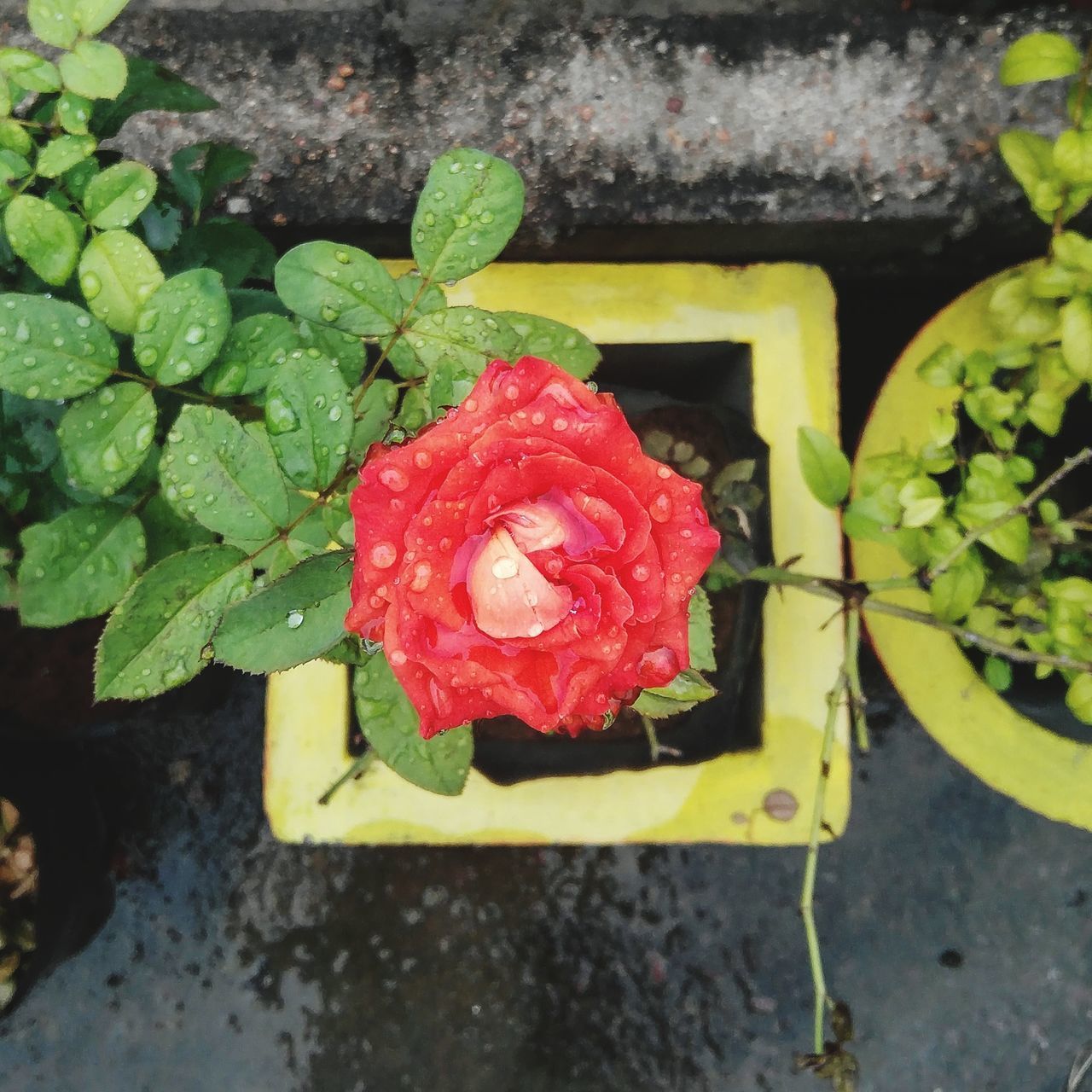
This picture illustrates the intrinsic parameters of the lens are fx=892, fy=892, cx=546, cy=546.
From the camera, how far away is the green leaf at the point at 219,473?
56 centimetres

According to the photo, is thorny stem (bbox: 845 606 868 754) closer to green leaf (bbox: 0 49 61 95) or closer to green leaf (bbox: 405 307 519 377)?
green leaf (bbox: 405 307 519 377)

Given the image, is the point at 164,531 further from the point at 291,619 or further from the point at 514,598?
the point at 514,598

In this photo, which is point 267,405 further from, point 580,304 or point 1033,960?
point 1033,960

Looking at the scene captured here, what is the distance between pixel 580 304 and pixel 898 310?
57 centimetres

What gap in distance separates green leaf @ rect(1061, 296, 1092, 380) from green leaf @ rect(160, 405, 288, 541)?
73cm

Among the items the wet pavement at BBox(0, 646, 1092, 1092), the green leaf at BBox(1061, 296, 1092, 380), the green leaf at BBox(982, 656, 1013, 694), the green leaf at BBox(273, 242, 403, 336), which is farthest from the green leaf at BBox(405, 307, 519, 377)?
the wet pavement at BBox(0, 646, 1092, 1092)

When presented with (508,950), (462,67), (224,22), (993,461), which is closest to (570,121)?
(462,67)

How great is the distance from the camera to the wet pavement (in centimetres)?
139

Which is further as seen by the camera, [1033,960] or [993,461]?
[1033,960]

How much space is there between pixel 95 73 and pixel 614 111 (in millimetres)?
578

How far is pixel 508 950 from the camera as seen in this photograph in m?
1.41

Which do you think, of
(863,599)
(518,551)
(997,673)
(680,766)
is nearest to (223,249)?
(518,551)

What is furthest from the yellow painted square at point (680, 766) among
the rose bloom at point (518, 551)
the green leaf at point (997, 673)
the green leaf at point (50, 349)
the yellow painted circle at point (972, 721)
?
the rose bloom at point (518, 551)

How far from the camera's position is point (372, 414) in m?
0.66
